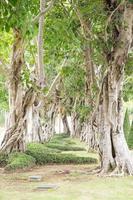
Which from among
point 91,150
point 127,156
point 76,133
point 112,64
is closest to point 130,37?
point 112,64

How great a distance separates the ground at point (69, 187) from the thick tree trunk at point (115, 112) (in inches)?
28.6

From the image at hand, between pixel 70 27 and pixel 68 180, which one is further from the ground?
pixel 70 27

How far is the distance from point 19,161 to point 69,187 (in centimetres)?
455

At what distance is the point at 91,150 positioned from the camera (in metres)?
22.5

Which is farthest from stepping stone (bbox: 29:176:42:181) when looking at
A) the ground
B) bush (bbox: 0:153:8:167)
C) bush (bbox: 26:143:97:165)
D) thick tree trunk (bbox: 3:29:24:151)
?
bush (bbox: 26:143:97:165)

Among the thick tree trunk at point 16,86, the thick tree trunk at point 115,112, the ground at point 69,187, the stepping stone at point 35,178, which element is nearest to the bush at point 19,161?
the ground at point 69,187

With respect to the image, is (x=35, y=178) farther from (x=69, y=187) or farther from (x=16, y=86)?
(x=16, y=86)

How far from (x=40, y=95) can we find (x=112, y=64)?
3860 millimetres

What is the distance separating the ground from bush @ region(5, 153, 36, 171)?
0.55m

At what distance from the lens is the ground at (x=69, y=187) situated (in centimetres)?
942

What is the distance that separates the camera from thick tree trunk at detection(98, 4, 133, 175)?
1285cm

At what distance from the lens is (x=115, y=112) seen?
43.4 ft

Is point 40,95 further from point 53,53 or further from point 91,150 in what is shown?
point 91,150

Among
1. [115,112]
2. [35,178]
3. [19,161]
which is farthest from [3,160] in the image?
[115,112]
